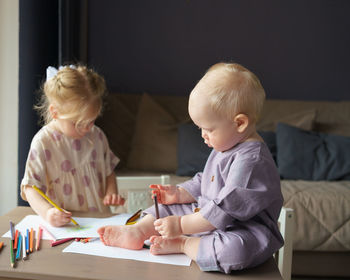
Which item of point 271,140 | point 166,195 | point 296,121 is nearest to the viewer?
point 166,195

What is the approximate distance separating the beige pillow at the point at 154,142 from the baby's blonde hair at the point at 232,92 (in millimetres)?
1699

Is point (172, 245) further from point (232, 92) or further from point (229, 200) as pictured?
point (232, 92)

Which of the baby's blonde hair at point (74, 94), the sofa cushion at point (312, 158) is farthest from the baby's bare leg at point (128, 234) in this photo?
the sofa cushion at point (312, 158)

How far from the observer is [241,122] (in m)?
0.85

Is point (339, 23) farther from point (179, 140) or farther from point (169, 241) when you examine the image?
point (169, 241)

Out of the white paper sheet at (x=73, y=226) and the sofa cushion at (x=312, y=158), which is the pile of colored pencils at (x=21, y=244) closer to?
the white paper sheet at (x=73, y=226)

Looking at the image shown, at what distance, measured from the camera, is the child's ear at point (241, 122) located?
83 cm

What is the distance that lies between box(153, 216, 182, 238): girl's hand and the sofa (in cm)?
132

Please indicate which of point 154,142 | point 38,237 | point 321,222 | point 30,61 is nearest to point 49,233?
point 38,237

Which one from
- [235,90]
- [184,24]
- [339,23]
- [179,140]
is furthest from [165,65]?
[235,90]

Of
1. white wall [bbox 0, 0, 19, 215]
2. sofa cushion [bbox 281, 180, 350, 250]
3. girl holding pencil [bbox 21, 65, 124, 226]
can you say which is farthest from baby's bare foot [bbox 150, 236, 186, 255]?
white wall [bbox 0, 0, 19, 215]

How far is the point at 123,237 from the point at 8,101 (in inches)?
56.4

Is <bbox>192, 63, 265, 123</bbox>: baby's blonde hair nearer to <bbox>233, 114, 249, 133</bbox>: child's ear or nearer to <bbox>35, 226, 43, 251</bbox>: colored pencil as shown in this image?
<bbox>233, 114, 249, 133</bbox>: child's ear

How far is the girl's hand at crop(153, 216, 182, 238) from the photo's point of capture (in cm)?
81
